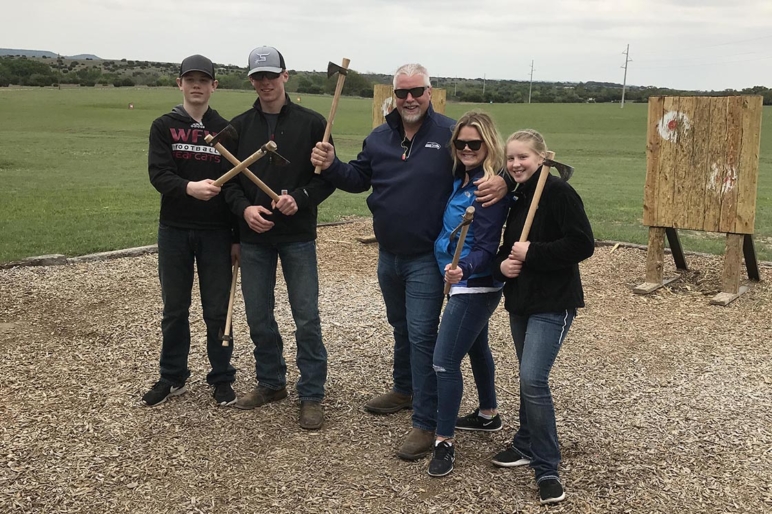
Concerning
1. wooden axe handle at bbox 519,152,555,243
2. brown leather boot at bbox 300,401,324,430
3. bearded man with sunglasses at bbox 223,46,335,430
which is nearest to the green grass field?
bearded man with sunglasses at bbox 223,46,335,430

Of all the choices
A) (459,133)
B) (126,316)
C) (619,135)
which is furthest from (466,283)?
(619,135)

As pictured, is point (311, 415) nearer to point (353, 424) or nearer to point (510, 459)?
point (353, 424)

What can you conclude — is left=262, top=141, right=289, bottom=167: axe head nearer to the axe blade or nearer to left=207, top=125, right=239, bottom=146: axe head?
the axe blade

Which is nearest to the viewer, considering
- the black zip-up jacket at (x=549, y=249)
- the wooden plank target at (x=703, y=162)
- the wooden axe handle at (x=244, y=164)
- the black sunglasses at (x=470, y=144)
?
the black zip-up jacket at (x=549, y=249)

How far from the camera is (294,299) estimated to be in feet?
15.7

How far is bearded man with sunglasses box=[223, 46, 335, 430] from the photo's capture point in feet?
14.9

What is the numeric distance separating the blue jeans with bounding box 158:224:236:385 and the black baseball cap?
1016 mm

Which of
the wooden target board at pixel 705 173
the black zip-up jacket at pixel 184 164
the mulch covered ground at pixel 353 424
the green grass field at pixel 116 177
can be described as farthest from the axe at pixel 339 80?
the green grass field at pixel 116 177

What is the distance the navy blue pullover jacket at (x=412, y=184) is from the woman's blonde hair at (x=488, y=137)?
0.70 feet

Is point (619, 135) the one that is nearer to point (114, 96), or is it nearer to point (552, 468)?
point (114, 96)

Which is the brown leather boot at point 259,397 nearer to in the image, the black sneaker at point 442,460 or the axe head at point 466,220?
the black sneaker at point 442,460

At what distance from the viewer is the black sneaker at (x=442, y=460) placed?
4.10 metres

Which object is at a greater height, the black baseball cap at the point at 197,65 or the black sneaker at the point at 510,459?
the black baseball cap at the point at 197,65

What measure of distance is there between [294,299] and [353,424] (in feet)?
2.95
